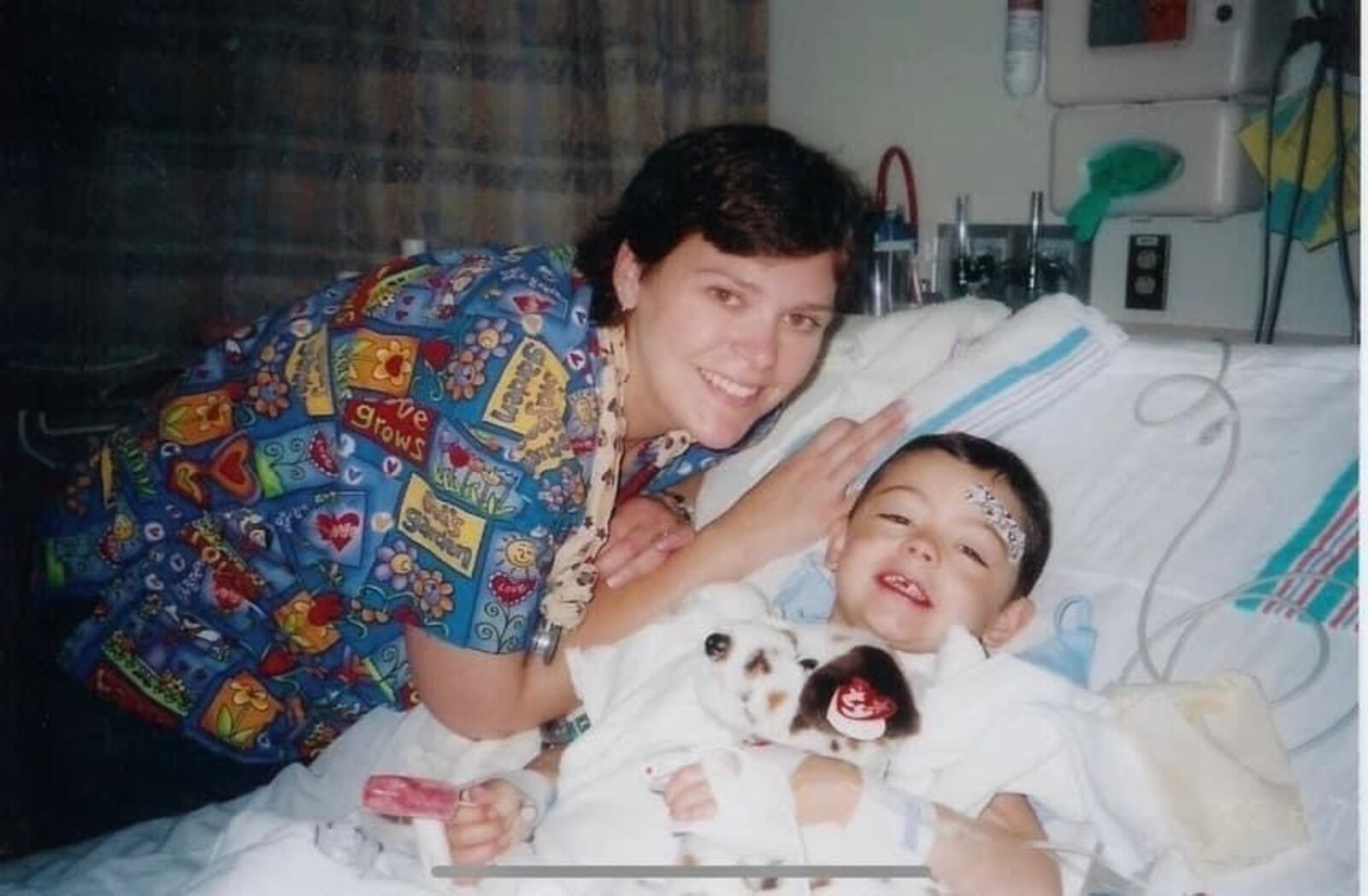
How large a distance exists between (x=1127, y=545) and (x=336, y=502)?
0.67m

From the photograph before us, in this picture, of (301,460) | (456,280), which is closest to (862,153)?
(456,280)

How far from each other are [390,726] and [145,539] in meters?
0.29

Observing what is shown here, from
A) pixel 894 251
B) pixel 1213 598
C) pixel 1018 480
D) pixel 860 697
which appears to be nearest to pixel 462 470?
pixel 860 697

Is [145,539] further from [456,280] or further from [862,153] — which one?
[862,153]

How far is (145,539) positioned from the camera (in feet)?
3.49

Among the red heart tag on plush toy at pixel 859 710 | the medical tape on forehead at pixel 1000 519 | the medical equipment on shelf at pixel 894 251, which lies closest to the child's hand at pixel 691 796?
the red heart tag on plush toy at pixel 859 710

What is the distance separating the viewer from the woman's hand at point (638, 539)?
3.44 feet

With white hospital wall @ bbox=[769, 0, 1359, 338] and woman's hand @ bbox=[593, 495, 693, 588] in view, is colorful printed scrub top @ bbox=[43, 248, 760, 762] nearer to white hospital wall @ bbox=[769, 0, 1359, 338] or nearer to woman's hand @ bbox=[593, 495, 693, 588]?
woman's hand @ bbox=[593, 495, 693, 588]

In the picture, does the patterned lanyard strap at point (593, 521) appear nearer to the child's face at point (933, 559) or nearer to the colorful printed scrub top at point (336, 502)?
the colorful printed scrub top at point (336, 502)

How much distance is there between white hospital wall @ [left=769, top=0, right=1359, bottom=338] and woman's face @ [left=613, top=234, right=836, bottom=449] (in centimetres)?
93

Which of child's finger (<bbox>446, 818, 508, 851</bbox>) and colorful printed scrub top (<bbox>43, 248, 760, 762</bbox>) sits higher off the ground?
colorful printed scrub top (<bbox>43, 248, 760, 762</bbox>)

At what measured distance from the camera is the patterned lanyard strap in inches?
37.8

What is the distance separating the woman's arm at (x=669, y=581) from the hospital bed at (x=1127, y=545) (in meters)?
0.03

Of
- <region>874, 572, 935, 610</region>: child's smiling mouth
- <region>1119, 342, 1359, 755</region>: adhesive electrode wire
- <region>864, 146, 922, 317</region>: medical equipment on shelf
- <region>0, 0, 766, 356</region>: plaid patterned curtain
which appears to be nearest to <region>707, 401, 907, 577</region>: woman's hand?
<region>874, 572, 935, 610</region>: child's smiling mouth
